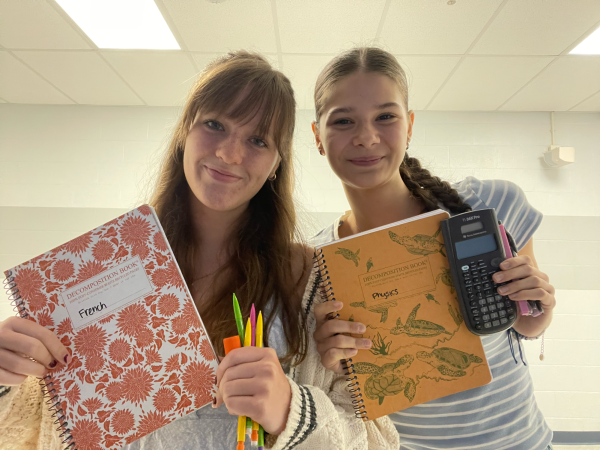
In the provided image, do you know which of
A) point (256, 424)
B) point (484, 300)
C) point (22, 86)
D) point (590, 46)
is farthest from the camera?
point (22, 86)

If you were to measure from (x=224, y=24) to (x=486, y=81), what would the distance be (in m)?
1.93

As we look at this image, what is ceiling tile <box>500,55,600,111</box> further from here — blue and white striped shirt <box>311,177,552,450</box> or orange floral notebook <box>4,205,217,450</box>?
orange floral notebook <box>4,205,217,450</box>

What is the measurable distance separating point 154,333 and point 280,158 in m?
0.51

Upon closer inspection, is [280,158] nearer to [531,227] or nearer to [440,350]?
[440,350]

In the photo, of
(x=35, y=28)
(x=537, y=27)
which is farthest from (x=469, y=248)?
(x=35, y=28)

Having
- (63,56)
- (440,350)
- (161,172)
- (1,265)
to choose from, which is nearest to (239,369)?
(440,350)

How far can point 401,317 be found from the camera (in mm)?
687

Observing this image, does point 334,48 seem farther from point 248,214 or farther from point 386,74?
point 248,214

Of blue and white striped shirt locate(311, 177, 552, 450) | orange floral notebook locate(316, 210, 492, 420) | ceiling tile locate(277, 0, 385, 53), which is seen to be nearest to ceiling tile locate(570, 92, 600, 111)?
ceiling tile locate(277, 0, 385, 53)

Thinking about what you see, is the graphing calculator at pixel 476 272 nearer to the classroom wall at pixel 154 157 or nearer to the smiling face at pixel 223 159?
the smiling face at pixel 223 159

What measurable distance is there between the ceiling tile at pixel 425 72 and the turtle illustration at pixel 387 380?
7.29ft

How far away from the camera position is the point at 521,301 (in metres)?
0.68

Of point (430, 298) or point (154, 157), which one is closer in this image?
point (430, 298)

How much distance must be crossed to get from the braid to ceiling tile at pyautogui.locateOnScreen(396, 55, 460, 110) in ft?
5.22
